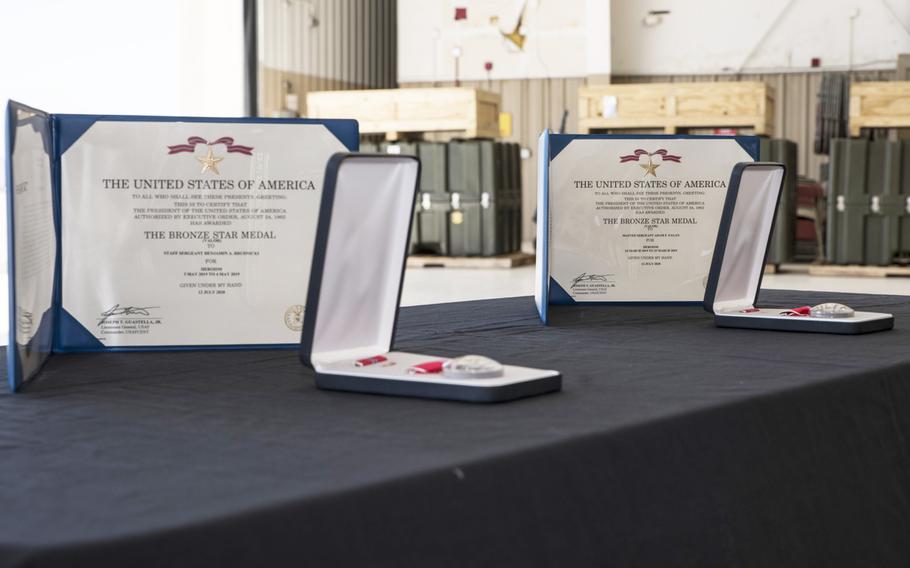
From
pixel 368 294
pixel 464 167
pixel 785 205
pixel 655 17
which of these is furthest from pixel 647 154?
pixel 655 17

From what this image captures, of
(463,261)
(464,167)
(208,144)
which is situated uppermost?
(464,167)

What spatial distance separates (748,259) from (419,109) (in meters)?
9.70

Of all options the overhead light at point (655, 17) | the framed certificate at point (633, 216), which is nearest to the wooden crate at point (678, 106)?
the overhead light at point (655, 17)

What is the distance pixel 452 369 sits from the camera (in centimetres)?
138

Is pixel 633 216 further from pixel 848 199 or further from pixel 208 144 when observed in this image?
pixel 848 199

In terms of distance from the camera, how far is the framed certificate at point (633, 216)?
2.64 metres

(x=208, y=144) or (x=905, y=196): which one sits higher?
(x=208, y=144)

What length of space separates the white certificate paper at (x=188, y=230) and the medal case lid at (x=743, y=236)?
31.5 inches

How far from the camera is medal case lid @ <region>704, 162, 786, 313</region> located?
88.3 inches

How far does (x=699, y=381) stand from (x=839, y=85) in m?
12.1

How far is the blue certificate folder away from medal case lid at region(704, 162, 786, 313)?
75 centimetres

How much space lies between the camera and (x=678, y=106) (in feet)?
36.2
